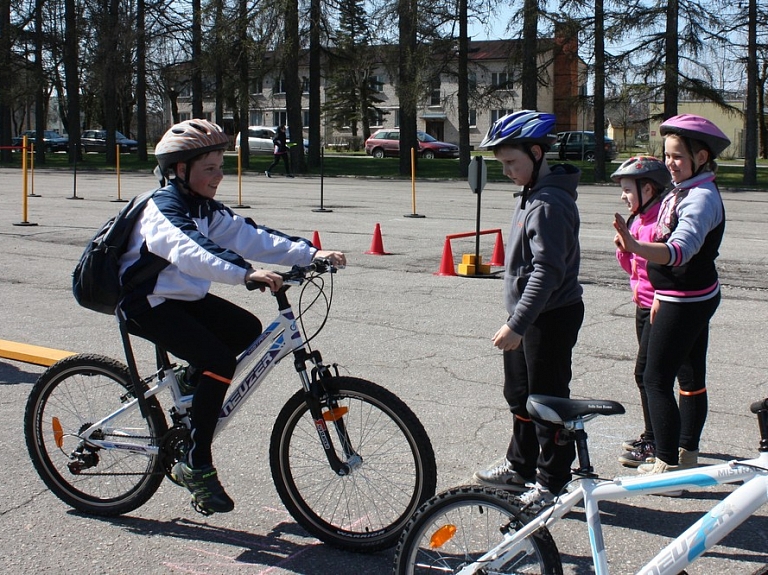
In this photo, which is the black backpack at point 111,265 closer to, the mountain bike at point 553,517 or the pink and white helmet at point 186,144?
the pink and white helmet at point 186,144

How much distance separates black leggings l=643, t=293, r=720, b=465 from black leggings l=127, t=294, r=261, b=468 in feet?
6.19

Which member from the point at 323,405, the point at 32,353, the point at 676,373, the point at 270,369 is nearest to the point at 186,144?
the point at 270,369

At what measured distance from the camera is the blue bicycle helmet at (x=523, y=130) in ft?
13.0

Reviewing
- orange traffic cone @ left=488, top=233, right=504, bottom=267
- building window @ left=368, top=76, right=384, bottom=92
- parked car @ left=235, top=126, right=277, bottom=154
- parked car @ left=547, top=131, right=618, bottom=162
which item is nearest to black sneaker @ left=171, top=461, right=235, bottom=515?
orange traffic cone @ left=488, top=233, right=504, bottom=267

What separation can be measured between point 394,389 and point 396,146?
50.5 meters

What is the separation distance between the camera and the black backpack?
4.04 m

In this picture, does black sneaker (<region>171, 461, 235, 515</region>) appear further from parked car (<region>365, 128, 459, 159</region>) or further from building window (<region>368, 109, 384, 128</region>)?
building window (<region>368, 109, 384, 128</region>)

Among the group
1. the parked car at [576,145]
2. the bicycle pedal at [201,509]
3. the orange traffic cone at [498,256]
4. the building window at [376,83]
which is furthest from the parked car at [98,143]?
the bicycle pedal at [201,509]

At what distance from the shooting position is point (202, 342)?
400 centimetres

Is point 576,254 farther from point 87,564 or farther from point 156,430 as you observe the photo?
point 87,564

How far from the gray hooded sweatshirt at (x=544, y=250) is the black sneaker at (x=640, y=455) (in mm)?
1239

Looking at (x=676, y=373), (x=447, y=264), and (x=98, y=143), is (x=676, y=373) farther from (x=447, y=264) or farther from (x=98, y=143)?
(x=98, y=143)

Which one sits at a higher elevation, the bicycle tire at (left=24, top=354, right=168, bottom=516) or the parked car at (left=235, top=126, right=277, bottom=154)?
the parked car at (left=235, top=126, right=277, bottom=154)

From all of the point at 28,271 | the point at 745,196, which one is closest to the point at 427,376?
the point at 28,271
